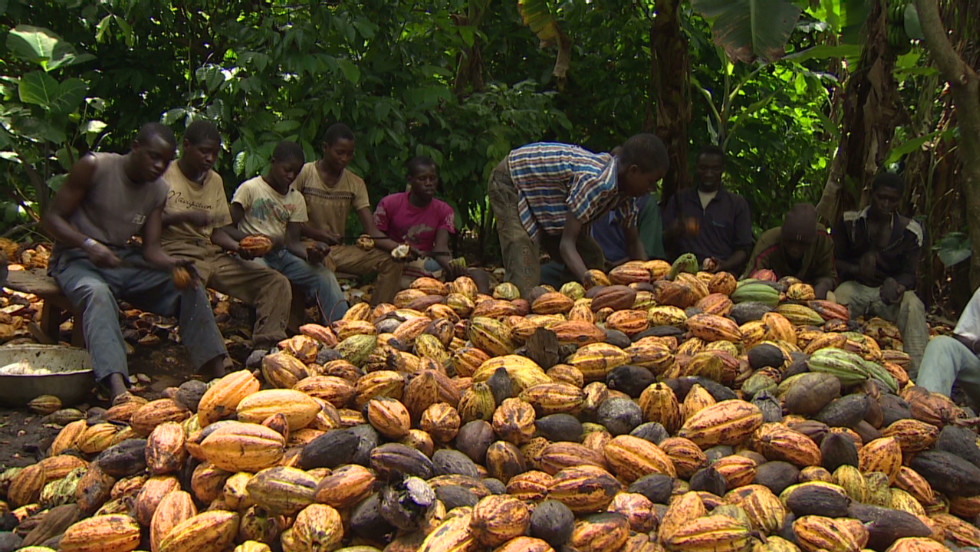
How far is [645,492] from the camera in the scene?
7.30 feet

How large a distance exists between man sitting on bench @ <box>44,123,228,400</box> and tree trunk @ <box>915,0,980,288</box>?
4070 mm

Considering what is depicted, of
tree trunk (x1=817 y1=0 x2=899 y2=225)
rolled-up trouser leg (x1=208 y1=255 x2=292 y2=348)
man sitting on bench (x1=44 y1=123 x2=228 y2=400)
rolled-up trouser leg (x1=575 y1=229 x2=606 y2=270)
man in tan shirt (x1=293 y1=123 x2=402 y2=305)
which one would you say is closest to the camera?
man sitting on bench (x1=44 y1=123 x2=228 y2=400)

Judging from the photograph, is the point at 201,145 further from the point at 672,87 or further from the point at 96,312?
the point at 672,87

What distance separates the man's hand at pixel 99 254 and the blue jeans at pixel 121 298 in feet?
0.29

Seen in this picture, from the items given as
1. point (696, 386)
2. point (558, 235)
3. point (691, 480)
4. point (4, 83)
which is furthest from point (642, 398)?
point (4, 83)

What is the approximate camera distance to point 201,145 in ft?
15.7

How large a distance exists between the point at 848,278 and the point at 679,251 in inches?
44.3

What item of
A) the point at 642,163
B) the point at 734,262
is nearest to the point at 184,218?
the point at 642,163

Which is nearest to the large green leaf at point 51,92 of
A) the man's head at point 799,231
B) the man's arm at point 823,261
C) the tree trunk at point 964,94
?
the man's head at point 799,231

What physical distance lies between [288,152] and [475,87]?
2.58m

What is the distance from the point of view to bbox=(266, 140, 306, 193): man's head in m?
5.09

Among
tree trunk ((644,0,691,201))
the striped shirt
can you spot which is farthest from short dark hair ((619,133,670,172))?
tree trunk ((644,0,691,201))

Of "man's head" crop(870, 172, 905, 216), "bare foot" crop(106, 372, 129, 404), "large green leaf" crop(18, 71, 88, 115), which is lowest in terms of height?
"bare foot" crop(106, 372, 129, 404)

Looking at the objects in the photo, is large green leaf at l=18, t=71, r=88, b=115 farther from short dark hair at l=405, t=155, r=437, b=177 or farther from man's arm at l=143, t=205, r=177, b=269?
short dark hair at l=405, t=155, r=437, b=177
